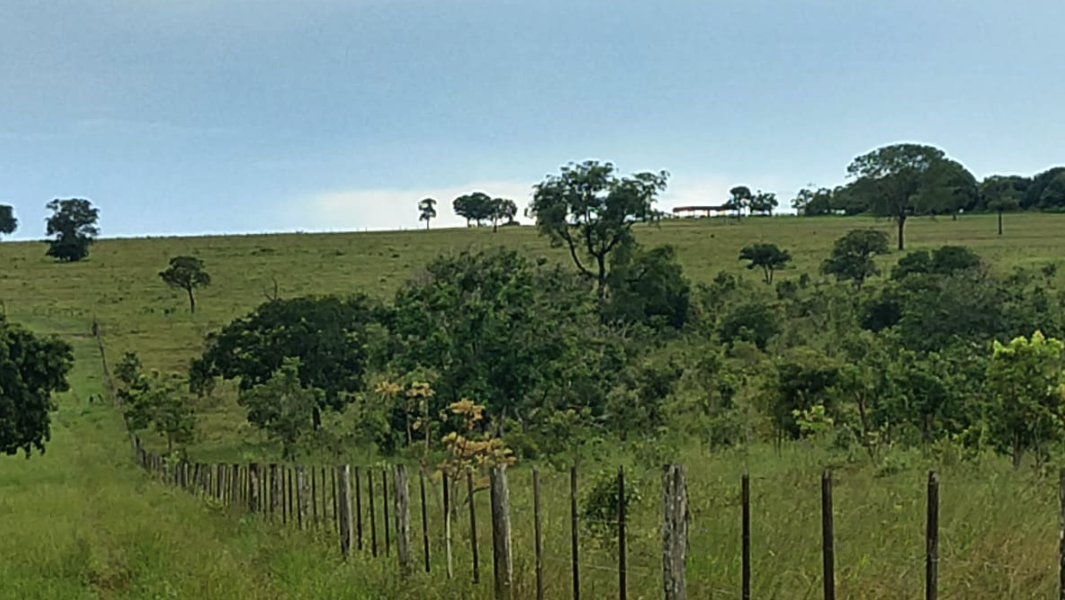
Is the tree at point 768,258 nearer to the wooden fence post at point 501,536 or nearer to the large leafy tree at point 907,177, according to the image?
the large leafy tree at point 907,177

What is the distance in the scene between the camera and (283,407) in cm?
2689

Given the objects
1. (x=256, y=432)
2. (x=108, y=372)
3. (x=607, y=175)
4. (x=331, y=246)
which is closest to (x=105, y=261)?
(x=331, y=246)

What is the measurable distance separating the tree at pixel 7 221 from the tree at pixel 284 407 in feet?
288

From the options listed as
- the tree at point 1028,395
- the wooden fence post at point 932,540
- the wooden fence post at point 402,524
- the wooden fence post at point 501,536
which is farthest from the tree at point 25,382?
the wooden fence post at point 932,540

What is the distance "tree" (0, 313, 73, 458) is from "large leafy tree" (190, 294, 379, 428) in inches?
347

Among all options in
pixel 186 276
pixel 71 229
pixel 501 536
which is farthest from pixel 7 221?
pixel 501 536

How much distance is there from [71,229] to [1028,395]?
79.2 meters

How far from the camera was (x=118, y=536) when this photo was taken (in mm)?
11695

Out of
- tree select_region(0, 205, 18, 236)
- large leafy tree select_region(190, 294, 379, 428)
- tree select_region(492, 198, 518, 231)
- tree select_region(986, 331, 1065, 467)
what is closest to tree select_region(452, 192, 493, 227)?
tree select_region(492, 198, 518, 231)

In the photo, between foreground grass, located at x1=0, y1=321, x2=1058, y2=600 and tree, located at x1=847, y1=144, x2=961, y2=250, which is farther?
tree, located at x1=847, y1=144, x2=961, y2=250

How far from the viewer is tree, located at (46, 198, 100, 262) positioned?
75875 millimetres

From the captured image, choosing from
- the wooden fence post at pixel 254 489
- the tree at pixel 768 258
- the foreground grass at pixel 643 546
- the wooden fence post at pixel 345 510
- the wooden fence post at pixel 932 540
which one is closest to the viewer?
the wooden fence post at pixel 932 540

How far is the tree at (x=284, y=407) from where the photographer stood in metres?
26.5

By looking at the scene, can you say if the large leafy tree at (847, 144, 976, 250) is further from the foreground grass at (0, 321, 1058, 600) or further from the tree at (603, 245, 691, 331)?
the foreground grass at (0, 321, 1058, 600)
